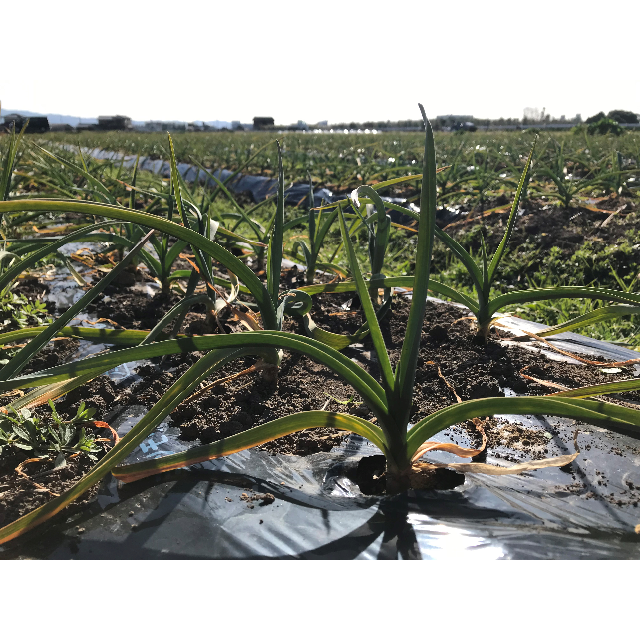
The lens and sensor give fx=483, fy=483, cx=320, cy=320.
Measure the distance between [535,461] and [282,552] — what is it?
537 mm

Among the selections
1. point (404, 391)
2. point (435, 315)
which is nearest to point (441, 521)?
point (404, 391)

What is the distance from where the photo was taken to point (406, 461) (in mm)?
949

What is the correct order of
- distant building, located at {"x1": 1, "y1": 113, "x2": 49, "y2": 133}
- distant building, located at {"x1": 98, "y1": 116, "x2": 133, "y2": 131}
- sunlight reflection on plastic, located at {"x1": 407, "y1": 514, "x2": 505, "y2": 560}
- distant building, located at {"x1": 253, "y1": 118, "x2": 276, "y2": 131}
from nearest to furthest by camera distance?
sunlight reflection on plastic, located at {"x1": 407, "y1": 514, "x2": 505, "y2": 560} < distant building, located at {"x1": 1, "y1": 113, "x2": 49, "y2": 133} < distant building, located at {"x1": 98, "y1": 116, "x2": 133, "y2": 131} < distant building, located at {"x1": 253, "y1": 118, "x2": 276, "y2": 131}

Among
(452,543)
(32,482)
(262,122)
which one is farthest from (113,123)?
(452,543)

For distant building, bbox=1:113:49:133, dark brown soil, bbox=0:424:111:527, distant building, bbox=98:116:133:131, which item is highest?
distant building, bbox=98:116:133:131

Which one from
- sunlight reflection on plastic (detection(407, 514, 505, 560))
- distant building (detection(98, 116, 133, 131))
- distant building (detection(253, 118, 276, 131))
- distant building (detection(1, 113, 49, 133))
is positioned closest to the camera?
sunlight reflection on plastic (detection(407, 514, 505, 560))

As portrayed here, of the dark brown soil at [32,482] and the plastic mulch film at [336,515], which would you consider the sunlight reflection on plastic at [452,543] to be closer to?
the plastic mulch film at [336,515]

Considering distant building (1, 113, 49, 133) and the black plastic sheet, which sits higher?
distant building (1, 113, 49, 133)

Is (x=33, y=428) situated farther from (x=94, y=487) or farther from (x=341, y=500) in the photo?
(x=341, y=500)

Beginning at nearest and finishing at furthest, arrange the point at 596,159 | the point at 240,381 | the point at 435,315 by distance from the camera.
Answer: the point at 240,381
the point at 435,315
the point at 596,159

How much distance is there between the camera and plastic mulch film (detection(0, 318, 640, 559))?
2.62ft

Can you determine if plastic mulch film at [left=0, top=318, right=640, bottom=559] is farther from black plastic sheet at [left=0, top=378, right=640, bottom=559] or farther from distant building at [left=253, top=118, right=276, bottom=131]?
distant building at [left=253, top=118, right=276, bottom=131]

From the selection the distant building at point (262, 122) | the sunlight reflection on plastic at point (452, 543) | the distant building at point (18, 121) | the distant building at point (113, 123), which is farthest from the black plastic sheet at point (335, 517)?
the distant building at point (262, 122)

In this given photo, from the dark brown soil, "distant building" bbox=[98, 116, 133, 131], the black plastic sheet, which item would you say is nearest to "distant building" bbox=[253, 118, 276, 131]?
"distant building" bbox=[98, 116, 133, 131]
